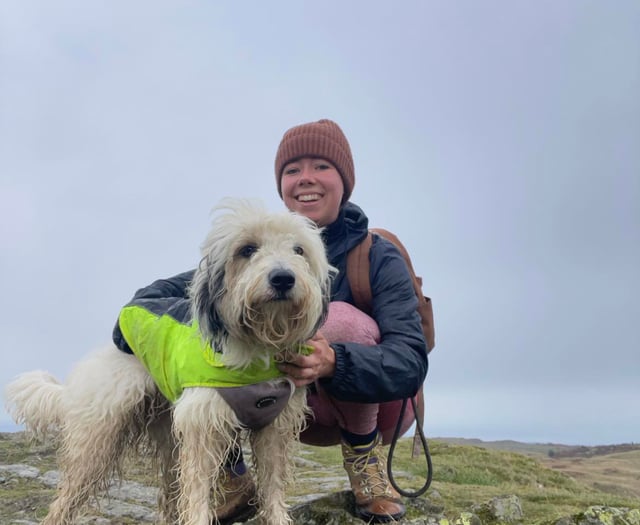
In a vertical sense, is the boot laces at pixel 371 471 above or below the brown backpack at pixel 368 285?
below

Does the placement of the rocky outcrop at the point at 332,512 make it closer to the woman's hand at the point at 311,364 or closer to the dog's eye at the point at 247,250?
the woman's hand at the point at 311,364

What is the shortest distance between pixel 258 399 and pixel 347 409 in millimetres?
1170

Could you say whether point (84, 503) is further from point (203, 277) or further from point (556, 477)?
point (556, 477)

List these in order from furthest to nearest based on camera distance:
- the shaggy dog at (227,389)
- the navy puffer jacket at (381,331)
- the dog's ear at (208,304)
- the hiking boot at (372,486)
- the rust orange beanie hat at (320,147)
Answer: the rust orange beanie hat at (320,147)
the hiking boot at (372,486)
the navy puffer jacket at (381,331)
the dog's ear at (208,304)
the shaggy dog at (227,389)

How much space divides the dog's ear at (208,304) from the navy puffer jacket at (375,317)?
2.33ft

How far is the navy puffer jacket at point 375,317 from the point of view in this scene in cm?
425

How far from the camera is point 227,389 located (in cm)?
388

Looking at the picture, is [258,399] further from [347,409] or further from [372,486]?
[372,486]

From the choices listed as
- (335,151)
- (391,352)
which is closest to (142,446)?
(391,352)

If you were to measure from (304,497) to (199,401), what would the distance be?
394 cm

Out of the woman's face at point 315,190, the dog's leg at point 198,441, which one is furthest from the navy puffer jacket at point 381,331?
the dog's leg at point 198,441

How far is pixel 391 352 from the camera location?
4387 millimetres

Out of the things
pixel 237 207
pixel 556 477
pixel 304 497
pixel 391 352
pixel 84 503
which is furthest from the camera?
pixel 556 477

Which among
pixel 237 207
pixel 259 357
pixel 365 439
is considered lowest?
pixel 365 439
